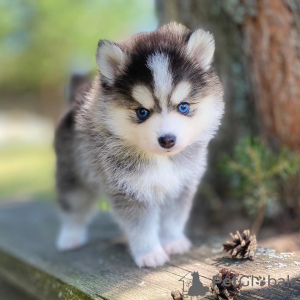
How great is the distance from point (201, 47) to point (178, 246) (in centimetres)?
130

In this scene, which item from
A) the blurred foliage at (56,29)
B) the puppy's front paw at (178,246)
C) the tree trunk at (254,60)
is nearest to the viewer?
the puppy's front paw at (178,246)

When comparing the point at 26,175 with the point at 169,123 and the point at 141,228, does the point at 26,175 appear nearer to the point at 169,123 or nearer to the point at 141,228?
the point at 141,228

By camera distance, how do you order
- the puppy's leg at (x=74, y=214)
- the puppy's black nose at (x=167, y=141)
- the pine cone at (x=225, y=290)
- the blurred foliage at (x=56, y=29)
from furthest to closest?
the blurred foliage at (x=56, y=29)
the puppy's leg at (x=74, y=214)
the puppy's black nose at (x=167, y=141)
the pine cone at (x=225, y=290)

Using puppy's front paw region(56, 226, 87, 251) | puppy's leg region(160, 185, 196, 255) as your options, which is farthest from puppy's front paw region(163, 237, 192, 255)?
puppy's front paw region(56, 226, 87, 251)

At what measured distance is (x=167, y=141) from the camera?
6.35ft

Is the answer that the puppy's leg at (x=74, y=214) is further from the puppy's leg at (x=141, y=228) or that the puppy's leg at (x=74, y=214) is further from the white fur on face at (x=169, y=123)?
the white fur on face at (x=169, y=123)

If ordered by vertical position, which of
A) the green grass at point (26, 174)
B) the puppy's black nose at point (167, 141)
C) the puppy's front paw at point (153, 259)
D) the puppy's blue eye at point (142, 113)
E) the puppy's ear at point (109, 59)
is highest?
the puppy's ear at point (109, 59)

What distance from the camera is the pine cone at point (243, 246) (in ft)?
7.20

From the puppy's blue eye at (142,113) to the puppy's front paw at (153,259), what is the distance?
0.89m

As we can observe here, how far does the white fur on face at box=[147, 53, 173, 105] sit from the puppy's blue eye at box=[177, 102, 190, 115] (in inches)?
4.2

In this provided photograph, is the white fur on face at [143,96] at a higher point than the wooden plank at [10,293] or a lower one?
higher

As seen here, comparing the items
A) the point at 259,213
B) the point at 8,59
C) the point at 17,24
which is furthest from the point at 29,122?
the point at 259,213

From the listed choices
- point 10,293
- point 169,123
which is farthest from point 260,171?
point 10,293

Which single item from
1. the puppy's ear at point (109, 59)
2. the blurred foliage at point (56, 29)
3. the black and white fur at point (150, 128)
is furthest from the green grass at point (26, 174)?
the blurred foliage at point (56, 29)
